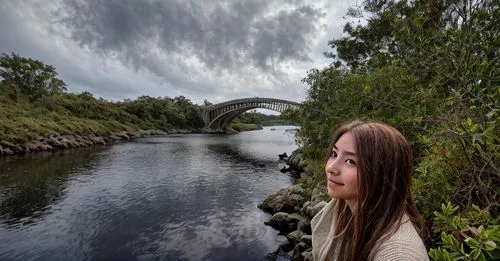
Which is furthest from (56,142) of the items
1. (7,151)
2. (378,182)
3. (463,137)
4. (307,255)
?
(378,182)

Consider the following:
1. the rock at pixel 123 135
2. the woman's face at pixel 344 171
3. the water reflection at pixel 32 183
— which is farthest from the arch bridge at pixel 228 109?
the woman's face at pixel 344 171

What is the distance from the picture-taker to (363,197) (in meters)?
1.59

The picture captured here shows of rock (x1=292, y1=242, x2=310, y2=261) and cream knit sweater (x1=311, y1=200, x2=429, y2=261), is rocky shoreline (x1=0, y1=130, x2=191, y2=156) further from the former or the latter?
cream knit sweater (x1=311, y1=200, x2=429, y2=261)

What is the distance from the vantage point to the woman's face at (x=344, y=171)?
1.62 metres

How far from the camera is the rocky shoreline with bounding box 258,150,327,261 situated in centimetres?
835

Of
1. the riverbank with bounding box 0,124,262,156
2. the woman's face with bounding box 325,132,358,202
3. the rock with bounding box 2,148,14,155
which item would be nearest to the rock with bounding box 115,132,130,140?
the riverbank with bounding box 0,124,262,156

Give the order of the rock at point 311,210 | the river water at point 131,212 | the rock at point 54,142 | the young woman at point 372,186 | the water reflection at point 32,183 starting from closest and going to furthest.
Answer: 1. the young woman at point 372,186
2. the river water at point 131,212
3. the rock at point 311,210
4. the water reflection at point 32,183
5. the rock at point 54,142

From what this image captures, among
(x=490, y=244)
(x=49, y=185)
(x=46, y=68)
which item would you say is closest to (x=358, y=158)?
(x=490, y=244)

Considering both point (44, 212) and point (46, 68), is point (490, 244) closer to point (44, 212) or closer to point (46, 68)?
point (44, 212)

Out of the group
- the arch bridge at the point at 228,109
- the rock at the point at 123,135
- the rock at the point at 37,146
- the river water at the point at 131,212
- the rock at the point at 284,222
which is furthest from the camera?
the arch bridge at the point at 228,109

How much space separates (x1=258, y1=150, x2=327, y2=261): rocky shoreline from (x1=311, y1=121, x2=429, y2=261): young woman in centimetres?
650

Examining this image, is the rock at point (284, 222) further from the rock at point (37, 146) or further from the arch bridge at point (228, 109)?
the arch bridge at point (228, 109)

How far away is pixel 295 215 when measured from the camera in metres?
10.9

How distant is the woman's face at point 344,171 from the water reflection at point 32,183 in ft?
40.5
